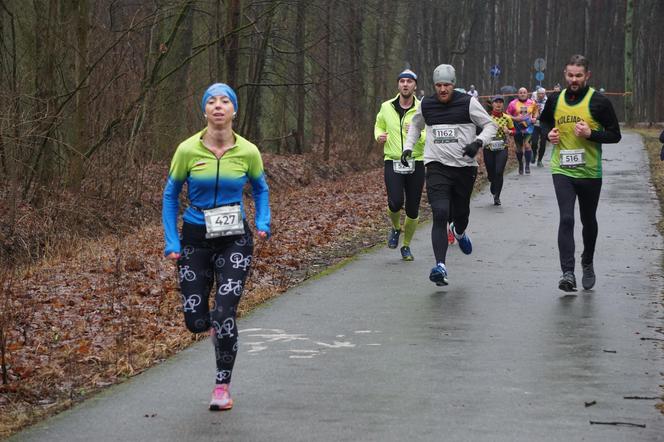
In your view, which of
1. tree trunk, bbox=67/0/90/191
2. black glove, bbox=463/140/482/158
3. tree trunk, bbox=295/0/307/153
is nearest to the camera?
black glove, bbox=463/140/482/158

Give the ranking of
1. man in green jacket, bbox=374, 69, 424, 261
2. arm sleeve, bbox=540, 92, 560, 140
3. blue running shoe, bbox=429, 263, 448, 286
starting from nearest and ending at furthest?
1. arm sleeve, bbox=540, 92, 560, 140
2. blue running shoe, bbox=429, 263, 448, 286
3. man in green jacket, bbox=374, 69, 424, 261

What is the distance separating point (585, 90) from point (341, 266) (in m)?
3.46

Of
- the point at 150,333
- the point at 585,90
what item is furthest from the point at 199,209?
the point at 585,90

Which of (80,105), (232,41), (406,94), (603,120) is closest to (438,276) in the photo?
(603,120)

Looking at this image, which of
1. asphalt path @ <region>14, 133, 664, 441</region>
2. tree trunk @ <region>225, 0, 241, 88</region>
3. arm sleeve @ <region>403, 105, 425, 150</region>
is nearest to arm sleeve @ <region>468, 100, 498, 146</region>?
arm sleeve @ <region>403, 105, 425, 150</region>

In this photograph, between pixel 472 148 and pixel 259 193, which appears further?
pixel 472 148

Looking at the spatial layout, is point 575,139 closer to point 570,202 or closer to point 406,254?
point 570,202

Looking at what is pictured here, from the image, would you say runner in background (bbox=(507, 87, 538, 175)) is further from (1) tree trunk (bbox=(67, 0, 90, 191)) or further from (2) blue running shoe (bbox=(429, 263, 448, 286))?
(2) blue running shoe (bbox=(429, 263, 448, 286))

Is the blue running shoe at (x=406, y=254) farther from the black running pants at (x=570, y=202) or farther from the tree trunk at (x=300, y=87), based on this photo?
the tree trunk at (x=300, y=87)

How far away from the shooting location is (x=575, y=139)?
10.7 meters

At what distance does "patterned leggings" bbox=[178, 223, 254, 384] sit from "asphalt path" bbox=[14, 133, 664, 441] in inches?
14.3

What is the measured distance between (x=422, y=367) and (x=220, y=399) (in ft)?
5.33

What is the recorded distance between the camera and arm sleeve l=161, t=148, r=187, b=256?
266 inches

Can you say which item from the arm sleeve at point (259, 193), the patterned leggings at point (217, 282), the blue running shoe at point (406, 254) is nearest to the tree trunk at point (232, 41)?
the blue running shoe at point (406, 254)
